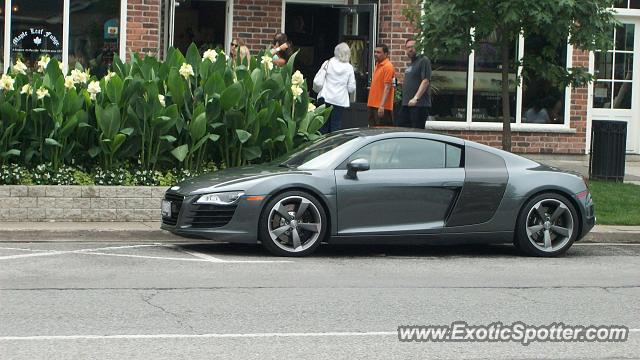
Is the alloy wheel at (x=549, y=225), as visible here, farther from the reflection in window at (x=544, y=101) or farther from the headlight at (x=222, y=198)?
the reflection in window at (x=544, y=101)

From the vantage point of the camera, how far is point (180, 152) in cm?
1425

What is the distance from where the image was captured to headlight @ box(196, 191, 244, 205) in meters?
11.6

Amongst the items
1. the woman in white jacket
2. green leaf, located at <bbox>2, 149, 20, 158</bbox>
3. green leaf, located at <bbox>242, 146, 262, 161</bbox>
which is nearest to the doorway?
the woman in white jacket

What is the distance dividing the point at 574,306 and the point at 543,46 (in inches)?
375

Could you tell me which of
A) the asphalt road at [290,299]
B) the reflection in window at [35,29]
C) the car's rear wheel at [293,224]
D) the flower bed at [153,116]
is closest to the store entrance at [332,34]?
the reflection in window at [35,29]

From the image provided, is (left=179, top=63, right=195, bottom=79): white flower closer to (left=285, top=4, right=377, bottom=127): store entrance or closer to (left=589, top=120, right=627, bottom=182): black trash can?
(left=285, top=4, right=377, bottom=127): store entrance

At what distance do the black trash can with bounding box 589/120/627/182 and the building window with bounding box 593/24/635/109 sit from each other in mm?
4534

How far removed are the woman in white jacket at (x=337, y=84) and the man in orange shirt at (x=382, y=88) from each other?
46 centimetres

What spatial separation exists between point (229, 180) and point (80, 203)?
2.69 m

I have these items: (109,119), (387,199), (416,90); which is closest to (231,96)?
(109,119)

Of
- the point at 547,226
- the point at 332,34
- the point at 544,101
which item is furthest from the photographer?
the point at 332,34

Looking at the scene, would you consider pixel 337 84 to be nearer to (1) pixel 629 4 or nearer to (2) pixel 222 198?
(2) pixel 222 198

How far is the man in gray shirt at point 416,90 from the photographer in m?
18.1

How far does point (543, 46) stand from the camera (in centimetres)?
1825
